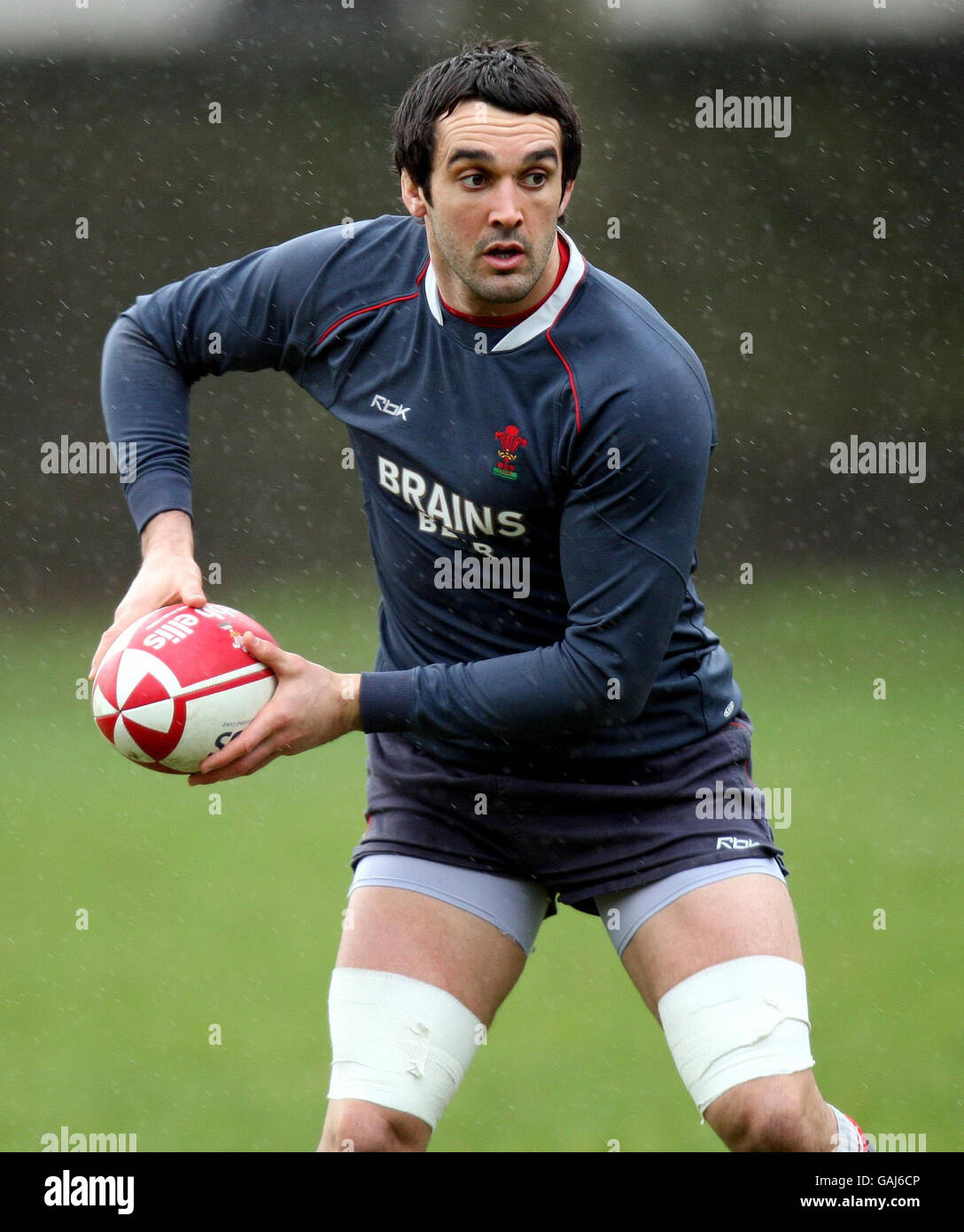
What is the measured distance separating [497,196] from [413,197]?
0.29 m

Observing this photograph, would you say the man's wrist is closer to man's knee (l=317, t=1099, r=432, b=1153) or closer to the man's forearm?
the man's forearm

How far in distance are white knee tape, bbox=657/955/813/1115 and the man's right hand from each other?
116 cm

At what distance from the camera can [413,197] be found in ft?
9.44

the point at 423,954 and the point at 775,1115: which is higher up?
the point at 423,954

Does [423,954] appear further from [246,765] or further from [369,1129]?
[246,765]

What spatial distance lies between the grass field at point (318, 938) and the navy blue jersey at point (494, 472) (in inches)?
69.4

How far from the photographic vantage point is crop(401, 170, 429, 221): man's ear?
9.37 feet

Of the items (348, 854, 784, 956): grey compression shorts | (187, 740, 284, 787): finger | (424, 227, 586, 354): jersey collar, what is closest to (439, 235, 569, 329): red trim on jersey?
(424, 227, 586, 354): jersey collar

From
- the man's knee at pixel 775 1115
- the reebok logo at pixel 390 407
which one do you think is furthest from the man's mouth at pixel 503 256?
the man's knee at pixel 775 1115

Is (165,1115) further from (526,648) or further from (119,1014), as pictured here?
(526,648)

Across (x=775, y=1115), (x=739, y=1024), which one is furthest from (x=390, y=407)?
(x=775, y=1115)

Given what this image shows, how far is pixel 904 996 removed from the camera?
5.27 metres

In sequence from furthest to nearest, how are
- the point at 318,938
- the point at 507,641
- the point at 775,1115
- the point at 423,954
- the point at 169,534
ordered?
the point at 318,938 < the point at 169,534 < the point at 507,641 < the point at 423,954 < the point at 775,1115
